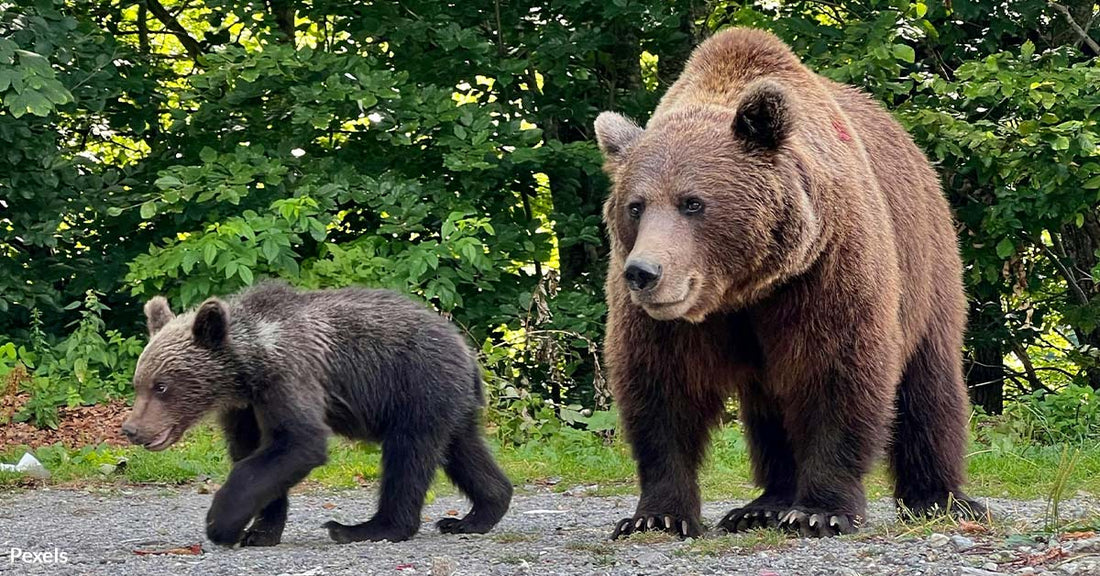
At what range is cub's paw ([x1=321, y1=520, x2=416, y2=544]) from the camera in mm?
6195

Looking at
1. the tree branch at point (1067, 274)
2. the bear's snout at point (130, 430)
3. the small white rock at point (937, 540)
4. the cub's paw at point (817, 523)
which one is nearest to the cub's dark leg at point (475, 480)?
the bear's snout at point (130, 430)

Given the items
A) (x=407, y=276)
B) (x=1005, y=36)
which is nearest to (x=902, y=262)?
(x=407, y=276)

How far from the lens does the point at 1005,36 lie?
1323 cm

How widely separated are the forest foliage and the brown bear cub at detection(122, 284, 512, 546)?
3.51 meters

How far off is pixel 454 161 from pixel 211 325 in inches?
209

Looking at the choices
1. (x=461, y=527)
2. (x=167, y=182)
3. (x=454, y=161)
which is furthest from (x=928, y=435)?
(x=167, y=182)

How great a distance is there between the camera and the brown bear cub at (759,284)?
542cm

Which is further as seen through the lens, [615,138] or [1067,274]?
[1067,274]

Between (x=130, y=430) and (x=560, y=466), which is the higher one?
(x=130, y=430)

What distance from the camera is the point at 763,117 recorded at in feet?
17.9

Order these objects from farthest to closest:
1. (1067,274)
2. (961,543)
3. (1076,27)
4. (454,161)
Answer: (1067,274)
(1076,27)
(454,161)
(961,543)

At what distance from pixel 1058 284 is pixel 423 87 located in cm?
619

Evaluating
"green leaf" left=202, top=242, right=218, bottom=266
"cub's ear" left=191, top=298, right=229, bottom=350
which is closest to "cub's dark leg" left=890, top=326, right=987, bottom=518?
"cub's ear" left=191, top=298, right=229, bottom=350

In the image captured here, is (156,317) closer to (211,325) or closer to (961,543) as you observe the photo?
(211,325)
